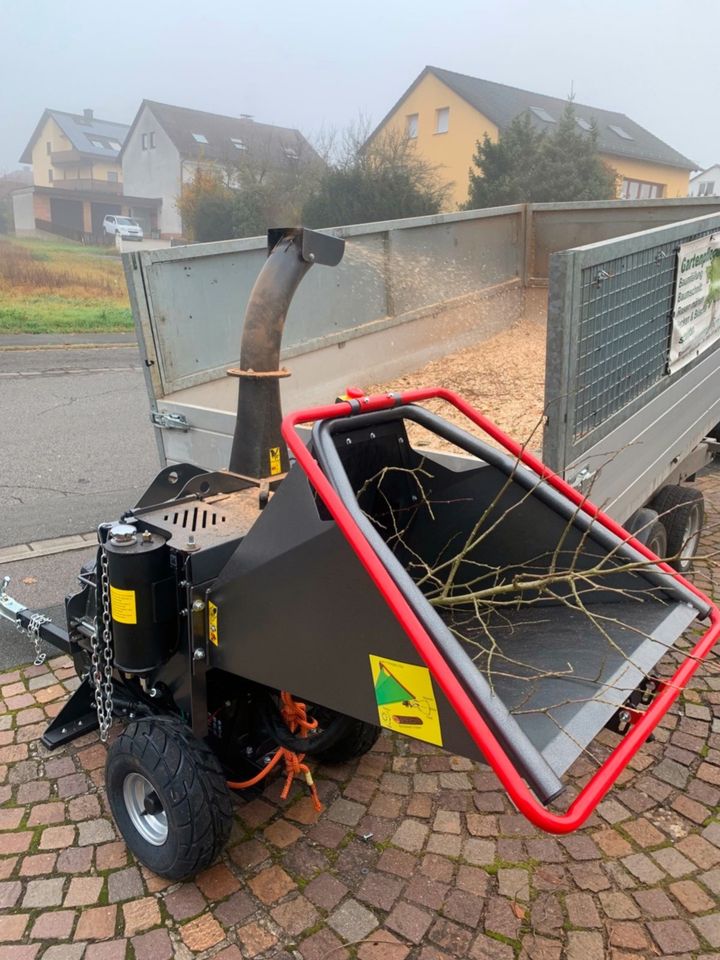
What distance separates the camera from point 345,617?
1.90m

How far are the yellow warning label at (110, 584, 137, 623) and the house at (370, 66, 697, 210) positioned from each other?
111 feet

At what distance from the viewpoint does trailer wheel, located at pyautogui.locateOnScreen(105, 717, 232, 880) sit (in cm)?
235

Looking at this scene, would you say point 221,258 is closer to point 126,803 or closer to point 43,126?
point 126,803

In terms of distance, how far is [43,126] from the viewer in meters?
64.3

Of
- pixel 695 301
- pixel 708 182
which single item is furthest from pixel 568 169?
pixel 708 182

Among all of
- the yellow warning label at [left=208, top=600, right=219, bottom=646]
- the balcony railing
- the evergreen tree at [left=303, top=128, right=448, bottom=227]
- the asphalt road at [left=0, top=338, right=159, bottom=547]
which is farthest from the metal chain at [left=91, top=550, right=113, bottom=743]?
the balcony railing

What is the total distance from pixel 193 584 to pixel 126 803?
0.90 metres

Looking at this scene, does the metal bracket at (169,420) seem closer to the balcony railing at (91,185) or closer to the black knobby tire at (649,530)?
the black knobby tire at (649,530)

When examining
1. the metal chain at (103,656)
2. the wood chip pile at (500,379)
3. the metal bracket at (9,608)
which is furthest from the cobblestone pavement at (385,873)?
the wood chip pile at (500,379)

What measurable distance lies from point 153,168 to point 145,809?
5234 cm

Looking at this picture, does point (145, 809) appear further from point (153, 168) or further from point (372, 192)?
point (153, 168)

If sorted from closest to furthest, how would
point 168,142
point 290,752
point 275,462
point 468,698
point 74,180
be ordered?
point 468,698, point 290,752, point 275,462, point 168,142, point 74,180

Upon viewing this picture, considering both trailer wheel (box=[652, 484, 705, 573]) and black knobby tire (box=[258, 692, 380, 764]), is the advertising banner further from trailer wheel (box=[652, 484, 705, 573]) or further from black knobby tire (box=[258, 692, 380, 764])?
black knobby tire (box=[258, 692, 380, 764])

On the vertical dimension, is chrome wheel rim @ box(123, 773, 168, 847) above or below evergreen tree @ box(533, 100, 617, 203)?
below
